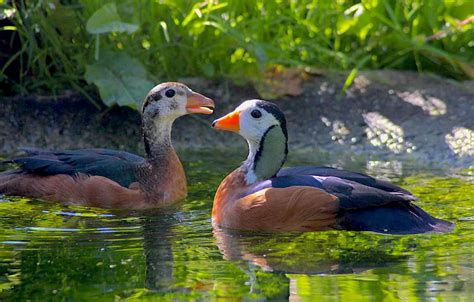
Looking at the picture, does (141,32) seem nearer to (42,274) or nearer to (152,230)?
(152,230)

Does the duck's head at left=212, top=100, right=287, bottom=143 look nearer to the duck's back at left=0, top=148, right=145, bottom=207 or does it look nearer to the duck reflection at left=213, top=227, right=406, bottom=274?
the duck reflection at left=213, top=227, right=406, bottom=274

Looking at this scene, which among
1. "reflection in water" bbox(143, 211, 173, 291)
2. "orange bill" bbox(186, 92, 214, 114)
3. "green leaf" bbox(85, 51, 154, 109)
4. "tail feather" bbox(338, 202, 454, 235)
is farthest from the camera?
"green leaf" bbox(85, 51, 154, 109)

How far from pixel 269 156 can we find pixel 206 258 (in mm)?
1156

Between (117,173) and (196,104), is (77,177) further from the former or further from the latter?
(196,104)

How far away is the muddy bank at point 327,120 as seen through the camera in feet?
28.0

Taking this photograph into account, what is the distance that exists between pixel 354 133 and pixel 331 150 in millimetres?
291

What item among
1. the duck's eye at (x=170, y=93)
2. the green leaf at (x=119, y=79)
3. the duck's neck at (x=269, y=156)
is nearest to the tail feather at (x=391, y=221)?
the duck's neck at (x=269, y=156)

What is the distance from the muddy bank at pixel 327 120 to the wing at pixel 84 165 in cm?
121

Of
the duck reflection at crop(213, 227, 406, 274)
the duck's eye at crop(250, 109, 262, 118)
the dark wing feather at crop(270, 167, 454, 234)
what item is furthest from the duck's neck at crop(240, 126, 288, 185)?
the duck reflection at crop(213, 227, 406, 274)

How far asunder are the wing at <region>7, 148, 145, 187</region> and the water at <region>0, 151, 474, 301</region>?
28cm

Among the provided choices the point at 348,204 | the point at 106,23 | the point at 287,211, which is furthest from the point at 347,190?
the point at 106,23

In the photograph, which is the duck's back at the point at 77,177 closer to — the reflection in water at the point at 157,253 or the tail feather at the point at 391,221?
the reflection in water at the point at 157,253

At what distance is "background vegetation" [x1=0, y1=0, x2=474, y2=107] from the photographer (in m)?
8.49

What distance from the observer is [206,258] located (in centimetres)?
554
